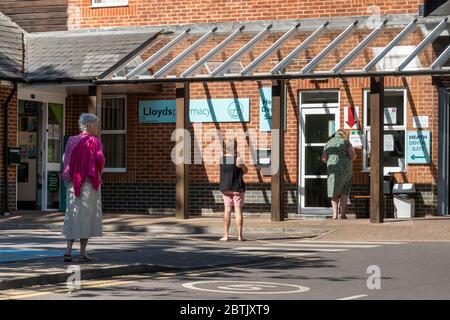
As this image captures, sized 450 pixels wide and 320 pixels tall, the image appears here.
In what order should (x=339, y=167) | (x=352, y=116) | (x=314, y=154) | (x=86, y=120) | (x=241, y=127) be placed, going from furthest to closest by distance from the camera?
(x=241, y=127) < (x=314, y=154) < (x=352, y=116) < (x=339, y=167) < (x=86, y=120)

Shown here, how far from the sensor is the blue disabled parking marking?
602 inches

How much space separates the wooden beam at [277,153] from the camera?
23438 millimetres

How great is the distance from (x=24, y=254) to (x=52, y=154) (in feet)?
40.8

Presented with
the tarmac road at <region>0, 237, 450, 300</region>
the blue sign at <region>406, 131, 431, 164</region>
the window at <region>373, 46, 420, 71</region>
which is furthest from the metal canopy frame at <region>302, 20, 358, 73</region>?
the tarmac road at <region>0, 237, 450, 300</region>

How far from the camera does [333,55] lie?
24.4 meters

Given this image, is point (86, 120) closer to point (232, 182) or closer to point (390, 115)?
point (232, 182)

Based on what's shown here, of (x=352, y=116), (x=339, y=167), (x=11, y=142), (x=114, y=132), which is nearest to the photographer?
(x=339, y=167)

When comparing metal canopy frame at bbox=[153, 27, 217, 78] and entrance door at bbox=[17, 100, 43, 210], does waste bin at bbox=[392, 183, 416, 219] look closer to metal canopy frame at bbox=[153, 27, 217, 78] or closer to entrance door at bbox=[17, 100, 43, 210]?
metal canopy frame at bbox=[153, 27, 217, 78]

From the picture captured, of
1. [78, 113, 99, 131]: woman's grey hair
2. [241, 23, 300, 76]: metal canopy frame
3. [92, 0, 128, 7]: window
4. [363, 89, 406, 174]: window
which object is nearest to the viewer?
[78, 113, 99, 131]: woman's grey hair

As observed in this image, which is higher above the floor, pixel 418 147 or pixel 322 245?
pixel 418 147

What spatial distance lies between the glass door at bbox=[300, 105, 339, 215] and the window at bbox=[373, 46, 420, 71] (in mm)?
2534

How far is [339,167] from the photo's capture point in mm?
24328

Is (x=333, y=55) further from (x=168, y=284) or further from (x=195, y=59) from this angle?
(x=168, y=284)

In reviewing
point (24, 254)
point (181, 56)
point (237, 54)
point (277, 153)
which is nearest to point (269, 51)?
point (237, 54)
